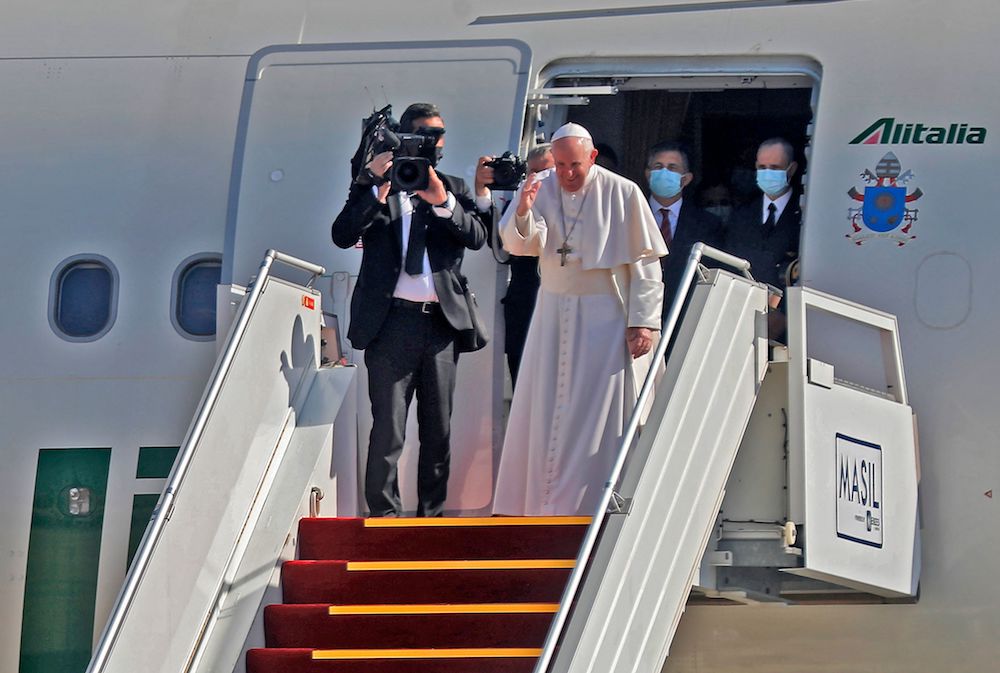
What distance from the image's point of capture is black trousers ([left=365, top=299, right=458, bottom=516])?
20.5ft

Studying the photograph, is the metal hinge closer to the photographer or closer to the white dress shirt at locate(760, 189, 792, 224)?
the photographer

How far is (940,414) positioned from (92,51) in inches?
188

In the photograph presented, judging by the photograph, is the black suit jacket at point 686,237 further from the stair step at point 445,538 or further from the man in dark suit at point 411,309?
the stair step at point 445,538

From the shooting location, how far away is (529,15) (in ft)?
24.5

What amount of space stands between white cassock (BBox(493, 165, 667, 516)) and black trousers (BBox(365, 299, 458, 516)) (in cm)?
29

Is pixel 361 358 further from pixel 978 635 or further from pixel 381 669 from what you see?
pixel 978 635

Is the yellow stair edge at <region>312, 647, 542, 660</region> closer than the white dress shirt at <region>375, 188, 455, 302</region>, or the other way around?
the yellow stair edge at <region>312, 647, 542, 660</region>

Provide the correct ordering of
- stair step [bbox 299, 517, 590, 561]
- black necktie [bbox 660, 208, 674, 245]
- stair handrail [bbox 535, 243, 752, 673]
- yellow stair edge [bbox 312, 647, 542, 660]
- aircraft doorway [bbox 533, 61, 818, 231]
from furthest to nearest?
aircraft doorway [bbox 533, 61, 818, 231], black necktie [bbox 660, 208, 674, 245], stair step [bbox 299, 517, 590, 561], yellow stair edge [bbox 312, 647, 542, 660], stair handrail [bbox 535, 243, 752, 673]

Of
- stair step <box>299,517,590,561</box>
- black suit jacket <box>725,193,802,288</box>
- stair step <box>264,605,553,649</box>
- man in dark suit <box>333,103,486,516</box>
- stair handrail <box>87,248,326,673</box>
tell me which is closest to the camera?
stair handrail <box>87,248,326,673</box>

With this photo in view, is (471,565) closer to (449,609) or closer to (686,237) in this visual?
(449,609)

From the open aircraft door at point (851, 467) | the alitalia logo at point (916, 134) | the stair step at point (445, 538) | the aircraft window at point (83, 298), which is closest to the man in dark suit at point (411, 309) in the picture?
the stair step at point (445, 538)

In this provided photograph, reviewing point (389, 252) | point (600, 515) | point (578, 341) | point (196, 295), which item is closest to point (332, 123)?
point (196, 295)

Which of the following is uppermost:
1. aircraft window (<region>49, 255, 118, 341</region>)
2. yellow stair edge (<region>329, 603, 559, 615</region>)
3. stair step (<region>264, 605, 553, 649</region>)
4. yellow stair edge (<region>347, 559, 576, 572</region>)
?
aircraft window (<region>49, 255, 118, 341</region>)

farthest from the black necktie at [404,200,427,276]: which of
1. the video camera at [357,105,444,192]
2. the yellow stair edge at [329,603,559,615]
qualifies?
the yellow stair edge at [329,603,559,615]
